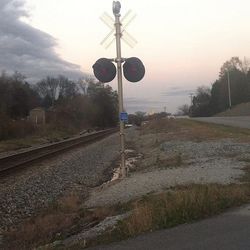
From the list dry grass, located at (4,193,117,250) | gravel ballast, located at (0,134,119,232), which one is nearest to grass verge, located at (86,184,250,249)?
dry grass, located at (4,193,117,250)

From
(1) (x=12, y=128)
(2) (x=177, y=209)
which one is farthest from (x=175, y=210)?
(1) (x=12, y=128)

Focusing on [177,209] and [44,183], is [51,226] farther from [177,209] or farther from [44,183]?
[44,183]

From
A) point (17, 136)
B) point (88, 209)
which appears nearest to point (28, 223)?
point (88, 209)

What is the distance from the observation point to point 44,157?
28.2 m

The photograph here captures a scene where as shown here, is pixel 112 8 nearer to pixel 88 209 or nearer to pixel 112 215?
pixel 88 209

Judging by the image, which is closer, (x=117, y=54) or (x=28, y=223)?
(x=28, y=223)

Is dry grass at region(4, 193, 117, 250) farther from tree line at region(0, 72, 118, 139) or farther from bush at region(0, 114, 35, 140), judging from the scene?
tree line at region(0, 72, 118, 139)

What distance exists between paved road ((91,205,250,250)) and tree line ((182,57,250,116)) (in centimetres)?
12026

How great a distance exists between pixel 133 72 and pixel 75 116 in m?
86.0

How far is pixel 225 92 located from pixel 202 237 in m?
143

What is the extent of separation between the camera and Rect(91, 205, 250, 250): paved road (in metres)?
6.62

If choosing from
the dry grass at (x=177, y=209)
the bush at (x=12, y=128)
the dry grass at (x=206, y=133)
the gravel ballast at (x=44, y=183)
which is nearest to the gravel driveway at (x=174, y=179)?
the gravel ballast at (x=44, y=183)

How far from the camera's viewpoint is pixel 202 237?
7047mm

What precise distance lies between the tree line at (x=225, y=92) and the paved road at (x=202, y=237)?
12026 cm
